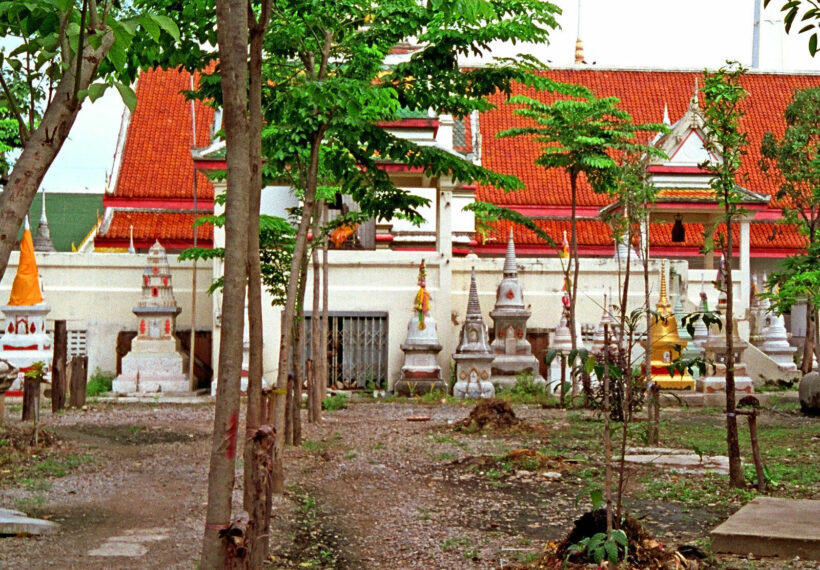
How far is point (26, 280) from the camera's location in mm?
22281

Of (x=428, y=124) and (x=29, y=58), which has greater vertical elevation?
(x=428, y=124)

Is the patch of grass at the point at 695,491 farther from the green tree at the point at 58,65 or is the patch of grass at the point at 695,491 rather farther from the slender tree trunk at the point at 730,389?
the green tree at the point at 58,65

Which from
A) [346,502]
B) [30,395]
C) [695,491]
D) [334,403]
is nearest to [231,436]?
[346,502]

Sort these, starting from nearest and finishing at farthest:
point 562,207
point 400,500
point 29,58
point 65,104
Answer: point 65,104, point 29,58, point 400,500, point 562,207

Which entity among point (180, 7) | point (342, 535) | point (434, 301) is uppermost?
point (180, 7)

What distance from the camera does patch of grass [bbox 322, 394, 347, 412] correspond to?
20062mm

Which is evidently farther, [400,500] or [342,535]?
[400,500]

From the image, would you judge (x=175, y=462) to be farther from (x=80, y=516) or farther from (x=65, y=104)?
(x=65, y=104)

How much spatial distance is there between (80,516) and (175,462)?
3.41 m

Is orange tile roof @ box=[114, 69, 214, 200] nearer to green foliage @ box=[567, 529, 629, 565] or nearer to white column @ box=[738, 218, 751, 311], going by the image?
white column @ box=[738, 218, 751, 311]

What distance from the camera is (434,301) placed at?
938 inches

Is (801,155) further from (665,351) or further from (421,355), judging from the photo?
(421,355)

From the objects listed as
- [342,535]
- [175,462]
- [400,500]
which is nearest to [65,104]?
[342,535]

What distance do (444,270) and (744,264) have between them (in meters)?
7.05
